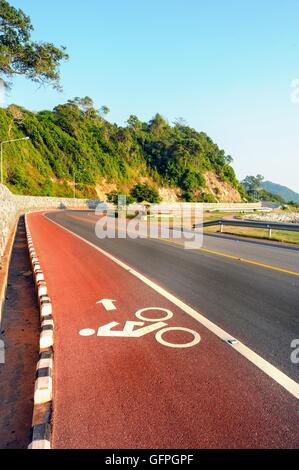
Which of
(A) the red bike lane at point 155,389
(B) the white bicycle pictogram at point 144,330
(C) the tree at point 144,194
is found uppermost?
(C) the tree at point 144,194

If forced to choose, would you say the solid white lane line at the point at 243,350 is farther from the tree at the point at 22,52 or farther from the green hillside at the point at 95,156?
the green hillside at the point at 95,156

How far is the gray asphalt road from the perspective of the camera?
174 inches

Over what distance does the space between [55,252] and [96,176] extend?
74710 millimetres

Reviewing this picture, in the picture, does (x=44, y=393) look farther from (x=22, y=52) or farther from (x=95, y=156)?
(x=95, y=156)

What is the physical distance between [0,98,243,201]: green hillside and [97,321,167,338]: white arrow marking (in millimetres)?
43667

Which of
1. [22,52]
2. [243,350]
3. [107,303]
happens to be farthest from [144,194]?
[243,350]

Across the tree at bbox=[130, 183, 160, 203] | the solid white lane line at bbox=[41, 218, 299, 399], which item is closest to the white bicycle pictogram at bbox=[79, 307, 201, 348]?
the solid white lane line at bbox=[41, 218, 299, 399]

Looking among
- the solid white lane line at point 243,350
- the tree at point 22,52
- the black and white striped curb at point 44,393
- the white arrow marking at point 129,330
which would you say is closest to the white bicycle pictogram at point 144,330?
the white arrow marking at point 129,330

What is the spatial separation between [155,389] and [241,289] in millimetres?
4131

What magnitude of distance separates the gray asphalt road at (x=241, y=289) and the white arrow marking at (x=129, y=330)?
3.27 feet

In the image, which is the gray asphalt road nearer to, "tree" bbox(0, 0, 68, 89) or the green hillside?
"tree" bbox(0, 0, 68, 89)

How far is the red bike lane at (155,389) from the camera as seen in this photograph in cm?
260

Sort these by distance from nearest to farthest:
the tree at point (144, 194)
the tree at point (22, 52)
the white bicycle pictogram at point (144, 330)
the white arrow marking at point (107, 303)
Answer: the white bicycle pictogram at point (144, 330) < the white arrow marking at point (107, 303) < the tree at point (22, 52) < the tree at point (144, 194)
